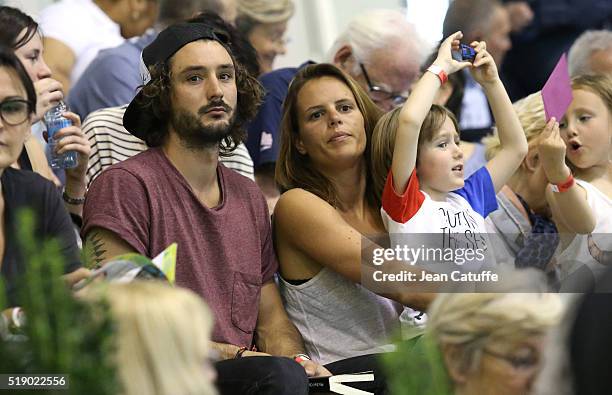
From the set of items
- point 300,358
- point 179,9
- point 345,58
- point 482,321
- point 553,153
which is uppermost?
point 179,9

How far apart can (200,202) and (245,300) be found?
0.34 m

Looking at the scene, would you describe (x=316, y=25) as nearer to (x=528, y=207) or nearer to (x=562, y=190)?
(x=528, y=207)

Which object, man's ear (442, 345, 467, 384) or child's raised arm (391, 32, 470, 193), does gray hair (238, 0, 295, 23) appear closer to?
child's raised arm (391, 32, 470, 193)

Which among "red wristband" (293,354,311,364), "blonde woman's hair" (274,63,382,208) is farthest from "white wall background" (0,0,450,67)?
"red wristband" (293,354,311,364)

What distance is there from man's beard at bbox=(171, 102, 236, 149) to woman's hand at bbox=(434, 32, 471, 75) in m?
0.70

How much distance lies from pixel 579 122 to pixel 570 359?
2.46 meters

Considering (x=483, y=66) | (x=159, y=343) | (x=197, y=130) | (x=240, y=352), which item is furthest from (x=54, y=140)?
(x=159, y=343)

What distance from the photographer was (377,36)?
201 inches

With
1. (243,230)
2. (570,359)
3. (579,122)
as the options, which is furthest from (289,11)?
(570,359)

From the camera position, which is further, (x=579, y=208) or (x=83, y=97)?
(x=83, y=97)

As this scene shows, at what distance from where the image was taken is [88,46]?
17.0 ft

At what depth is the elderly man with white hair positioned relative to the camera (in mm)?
4906

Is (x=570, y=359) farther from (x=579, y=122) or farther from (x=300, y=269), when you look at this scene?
(x=579, y=122)

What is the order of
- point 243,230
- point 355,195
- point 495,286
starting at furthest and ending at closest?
point 355,195
point 243,230
point 495,286
